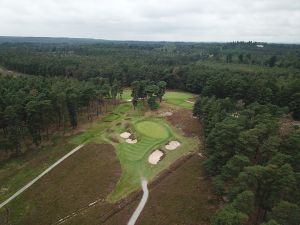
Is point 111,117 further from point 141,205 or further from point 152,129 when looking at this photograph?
point 141,205

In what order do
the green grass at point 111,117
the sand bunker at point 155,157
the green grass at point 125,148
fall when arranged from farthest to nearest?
the green grass at point 111,117 → the sand bunker at point 155,157 → the green grass at point 125,148

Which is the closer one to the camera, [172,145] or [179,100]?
[172,145]

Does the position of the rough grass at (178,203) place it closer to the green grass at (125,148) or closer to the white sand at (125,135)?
the green grass at (125,148)

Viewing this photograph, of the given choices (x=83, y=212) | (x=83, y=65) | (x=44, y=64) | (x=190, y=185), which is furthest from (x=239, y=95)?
(x=44, y=64)

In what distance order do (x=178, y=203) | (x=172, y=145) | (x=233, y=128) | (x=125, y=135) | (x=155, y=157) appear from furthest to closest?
(x=125, y=135)
(x=172, y=145)
(x=155, y=157)
(x=233, y=128)
(x=178, y=203)

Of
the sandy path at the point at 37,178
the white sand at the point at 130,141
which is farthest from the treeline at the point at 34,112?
the white sand at the point at 130,141

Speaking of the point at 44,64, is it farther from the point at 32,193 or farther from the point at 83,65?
the point at 32,193

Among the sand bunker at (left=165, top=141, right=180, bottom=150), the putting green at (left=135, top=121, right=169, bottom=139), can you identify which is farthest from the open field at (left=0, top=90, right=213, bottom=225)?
the sand bunker at (left=165, top=141, right=180, bottom=150)

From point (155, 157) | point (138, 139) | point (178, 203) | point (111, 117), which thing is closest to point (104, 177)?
point (155, 157)
